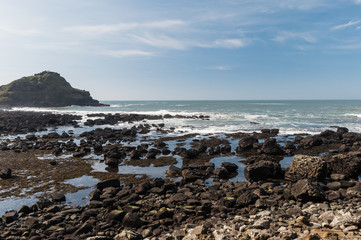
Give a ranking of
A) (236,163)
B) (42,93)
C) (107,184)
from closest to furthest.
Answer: (107,184)
(236,163)
(42,93)

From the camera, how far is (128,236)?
6.91 m

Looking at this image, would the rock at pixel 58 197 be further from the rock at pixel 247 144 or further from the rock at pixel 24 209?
the rock at pixel 247 144

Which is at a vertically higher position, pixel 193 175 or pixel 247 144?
pixel 247 144

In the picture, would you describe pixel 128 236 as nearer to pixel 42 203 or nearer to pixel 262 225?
pixel 262 225

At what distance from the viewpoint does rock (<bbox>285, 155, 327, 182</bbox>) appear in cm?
1242

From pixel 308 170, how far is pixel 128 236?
35.2 ft

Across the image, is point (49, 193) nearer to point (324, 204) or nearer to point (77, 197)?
point (77, 197)

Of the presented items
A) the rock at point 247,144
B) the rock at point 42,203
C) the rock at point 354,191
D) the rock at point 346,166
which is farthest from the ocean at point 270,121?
the rock at point 42,203

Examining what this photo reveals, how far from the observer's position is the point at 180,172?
47.6 feet

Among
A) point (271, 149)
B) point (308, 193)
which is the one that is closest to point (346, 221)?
point (308, 193)

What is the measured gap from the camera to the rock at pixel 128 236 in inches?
272

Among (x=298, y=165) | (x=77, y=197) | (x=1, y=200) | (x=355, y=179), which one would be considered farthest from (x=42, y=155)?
(x=355, y=179)

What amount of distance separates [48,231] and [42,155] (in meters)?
14.4

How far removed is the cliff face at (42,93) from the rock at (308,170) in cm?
15116
